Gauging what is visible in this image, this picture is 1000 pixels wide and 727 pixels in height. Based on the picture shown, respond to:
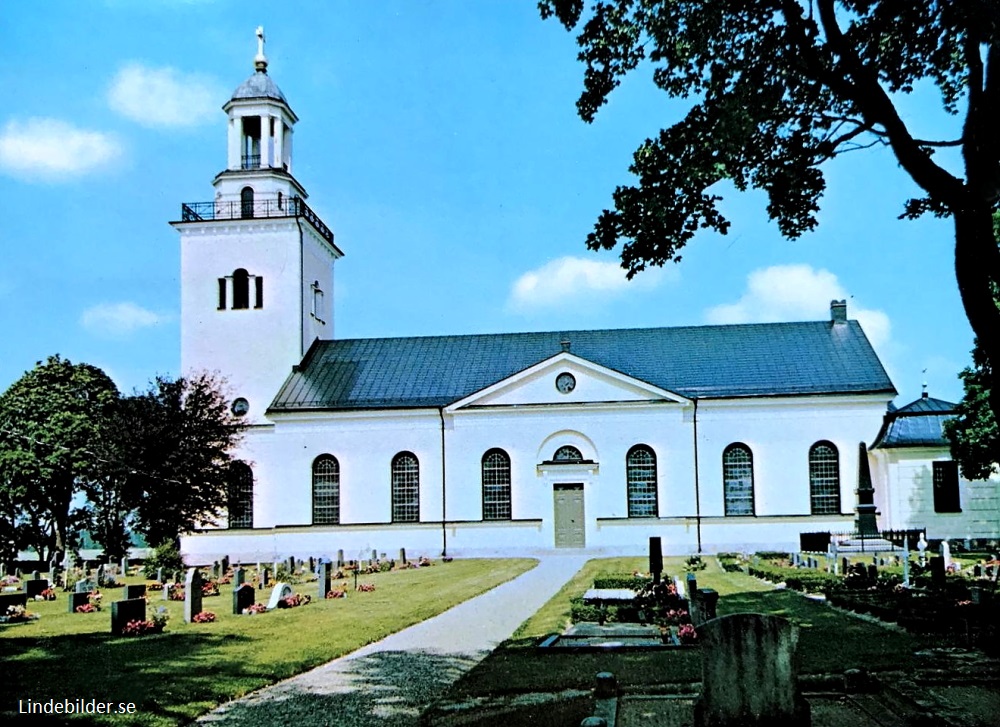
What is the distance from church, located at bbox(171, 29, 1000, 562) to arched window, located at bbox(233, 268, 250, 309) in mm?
58

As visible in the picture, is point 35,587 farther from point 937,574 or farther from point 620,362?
point 620,362

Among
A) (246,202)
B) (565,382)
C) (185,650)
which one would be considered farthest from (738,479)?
(185,650)

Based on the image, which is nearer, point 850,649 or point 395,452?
point 850,649

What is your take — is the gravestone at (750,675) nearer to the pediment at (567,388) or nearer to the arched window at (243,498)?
the pediment at (567,388)

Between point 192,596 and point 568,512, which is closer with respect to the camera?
point 192,596

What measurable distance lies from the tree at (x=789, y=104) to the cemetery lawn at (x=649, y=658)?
4.32 m

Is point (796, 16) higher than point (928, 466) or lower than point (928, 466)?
higher

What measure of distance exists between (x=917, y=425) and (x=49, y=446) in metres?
34.9

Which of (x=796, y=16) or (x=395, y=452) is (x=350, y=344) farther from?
(x=796, y=16)

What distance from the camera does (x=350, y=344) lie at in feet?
144

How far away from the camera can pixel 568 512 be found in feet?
127

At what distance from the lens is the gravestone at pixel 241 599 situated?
20031 millimetres

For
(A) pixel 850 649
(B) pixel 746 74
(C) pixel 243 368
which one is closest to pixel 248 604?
(A) pixel 850 649

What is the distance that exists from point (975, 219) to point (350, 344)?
35545 mm
